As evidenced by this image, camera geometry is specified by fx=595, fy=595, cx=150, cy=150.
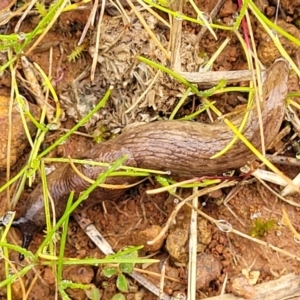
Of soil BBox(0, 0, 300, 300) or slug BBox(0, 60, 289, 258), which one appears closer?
slug BBox(0, 60, 289, 258)

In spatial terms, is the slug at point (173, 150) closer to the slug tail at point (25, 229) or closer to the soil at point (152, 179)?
the slug tail at point (25, 229)

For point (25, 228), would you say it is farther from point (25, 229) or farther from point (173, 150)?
point (173, 150)

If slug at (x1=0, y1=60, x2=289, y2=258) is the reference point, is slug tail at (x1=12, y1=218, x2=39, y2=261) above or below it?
below

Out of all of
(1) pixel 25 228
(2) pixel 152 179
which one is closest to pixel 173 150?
(2) pixel 152 179

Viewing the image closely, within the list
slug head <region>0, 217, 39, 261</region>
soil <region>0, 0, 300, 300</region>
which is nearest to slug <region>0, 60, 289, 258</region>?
slug head <region>0, 217, 39, 261</region>

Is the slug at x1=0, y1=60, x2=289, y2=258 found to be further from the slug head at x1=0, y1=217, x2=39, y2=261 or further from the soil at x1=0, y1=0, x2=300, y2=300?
the soil at x1=0, y1=0, x2=300, y2=300

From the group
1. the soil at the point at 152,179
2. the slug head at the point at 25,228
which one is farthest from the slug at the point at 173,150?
the soil at the point at 152,179
